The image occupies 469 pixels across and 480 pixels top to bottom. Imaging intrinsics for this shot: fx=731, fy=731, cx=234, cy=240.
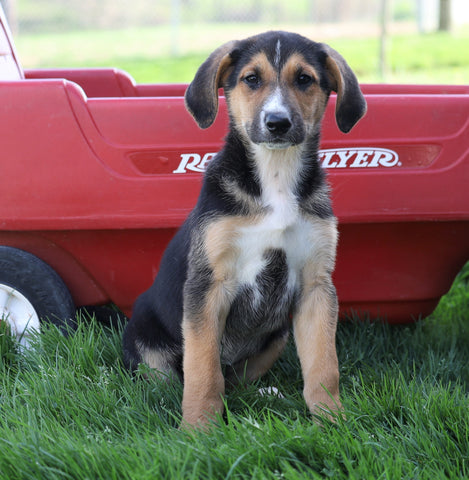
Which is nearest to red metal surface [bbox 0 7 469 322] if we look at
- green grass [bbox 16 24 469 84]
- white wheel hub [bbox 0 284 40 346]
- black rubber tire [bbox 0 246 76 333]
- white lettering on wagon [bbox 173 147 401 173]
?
white lettering on wagon [bbox 173 147 401 173]

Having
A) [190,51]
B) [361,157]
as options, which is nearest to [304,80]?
[361,157]

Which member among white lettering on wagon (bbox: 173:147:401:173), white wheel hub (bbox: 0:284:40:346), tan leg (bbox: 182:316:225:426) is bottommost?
white wheel hub (bbox: 0:284:40:346)

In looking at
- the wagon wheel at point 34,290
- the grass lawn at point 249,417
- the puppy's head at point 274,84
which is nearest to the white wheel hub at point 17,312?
the wagon wheel at point 34,290

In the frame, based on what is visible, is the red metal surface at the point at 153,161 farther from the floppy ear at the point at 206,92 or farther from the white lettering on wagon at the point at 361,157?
the floppy ear at the point at 206,92

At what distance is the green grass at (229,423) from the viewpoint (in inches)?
82.3

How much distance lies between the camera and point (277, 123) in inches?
97.0

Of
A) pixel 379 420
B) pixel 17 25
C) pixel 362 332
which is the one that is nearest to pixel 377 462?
pixel 379 420

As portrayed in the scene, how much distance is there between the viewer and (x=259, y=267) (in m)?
2.64

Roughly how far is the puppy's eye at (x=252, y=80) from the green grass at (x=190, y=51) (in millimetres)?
7973

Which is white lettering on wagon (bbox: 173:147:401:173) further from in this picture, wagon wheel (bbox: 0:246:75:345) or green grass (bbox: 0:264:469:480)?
wagon wheel (bbox: 0:246:75:345)

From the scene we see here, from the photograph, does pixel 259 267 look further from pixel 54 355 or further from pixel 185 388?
pixel 54 355

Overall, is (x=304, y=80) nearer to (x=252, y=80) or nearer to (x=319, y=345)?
(x=252, y=80)

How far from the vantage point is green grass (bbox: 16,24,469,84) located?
11.2m

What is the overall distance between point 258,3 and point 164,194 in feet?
41.1
